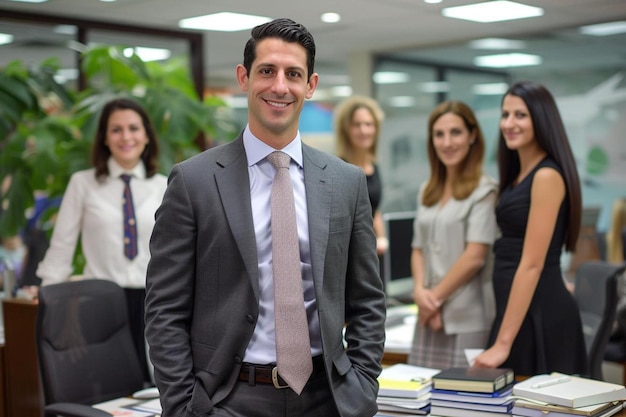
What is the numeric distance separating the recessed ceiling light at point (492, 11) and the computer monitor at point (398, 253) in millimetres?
1767

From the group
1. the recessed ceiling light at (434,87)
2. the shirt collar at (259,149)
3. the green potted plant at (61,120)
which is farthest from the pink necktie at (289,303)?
the recessed ceiling light at (434,87)

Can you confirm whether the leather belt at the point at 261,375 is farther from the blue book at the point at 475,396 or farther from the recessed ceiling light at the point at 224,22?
the recessed ceiling light at the point at 224,22

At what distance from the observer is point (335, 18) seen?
6.00 meters

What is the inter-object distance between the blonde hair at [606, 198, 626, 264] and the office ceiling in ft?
4.50

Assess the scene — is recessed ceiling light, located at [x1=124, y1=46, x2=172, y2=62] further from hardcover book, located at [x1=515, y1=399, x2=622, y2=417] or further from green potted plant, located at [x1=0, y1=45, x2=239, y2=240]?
hardcover book, located at [x1=515, y1=399, x2=622, y2=417]

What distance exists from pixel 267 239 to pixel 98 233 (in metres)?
1.93

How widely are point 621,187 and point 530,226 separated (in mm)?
4144

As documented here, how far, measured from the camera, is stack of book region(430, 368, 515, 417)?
2480 mm

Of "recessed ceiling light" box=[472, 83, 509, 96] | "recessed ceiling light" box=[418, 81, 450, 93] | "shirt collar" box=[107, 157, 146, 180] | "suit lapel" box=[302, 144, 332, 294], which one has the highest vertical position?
"recessed ceiling light" box=[418, 81, 450, 93]

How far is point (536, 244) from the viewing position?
10.00ft

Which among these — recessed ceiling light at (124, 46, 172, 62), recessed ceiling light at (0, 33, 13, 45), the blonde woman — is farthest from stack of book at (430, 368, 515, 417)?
recessed ceiling light at (124, 46, 172, 62)

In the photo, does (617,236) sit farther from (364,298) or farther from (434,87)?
(364,298)

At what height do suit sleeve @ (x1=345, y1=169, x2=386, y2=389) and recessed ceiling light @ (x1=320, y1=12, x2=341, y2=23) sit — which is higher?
recessed ceiling light @ (x1=320, y1=12, x2=341, y2=23)

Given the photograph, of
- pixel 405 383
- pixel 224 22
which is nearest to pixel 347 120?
pixel 224 22
